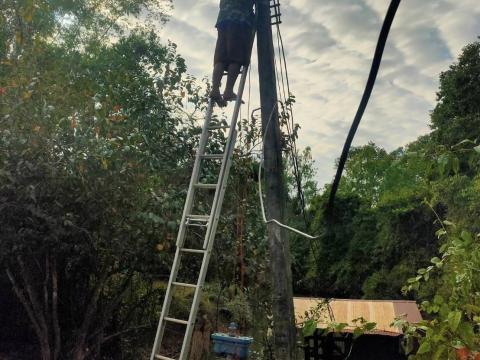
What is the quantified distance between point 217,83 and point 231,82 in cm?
13

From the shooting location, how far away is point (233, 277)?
6.88 metres

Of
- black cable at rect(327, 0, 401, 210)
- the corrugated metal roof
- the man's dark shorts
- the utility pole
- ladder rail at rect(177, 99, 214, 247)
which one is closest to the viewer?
black cable at rect(327, 0, 401, 210)

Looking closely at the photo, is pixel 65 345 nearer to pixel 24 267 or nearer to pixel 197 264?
pixel 24 267

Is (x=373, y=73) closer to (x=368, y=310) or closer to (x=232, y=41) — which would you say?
(x=232, y=41)

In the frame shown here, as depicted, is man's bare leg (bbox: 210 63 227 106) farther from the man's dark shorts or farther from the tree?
the tree

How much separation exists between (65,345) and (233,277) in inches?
101

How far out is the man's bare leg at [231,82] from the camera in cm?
410

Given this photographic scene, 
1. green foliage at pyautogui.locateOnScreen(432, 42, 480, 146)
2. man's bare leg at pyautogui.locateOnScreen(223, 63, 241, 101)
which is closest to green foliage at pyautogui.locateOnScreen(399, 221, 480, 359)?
man's bare leg at pyautogui.locateOnScreen(223, 63, 241, 101)

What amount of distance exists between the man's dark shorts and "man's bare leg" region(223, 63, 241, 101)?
6 cm

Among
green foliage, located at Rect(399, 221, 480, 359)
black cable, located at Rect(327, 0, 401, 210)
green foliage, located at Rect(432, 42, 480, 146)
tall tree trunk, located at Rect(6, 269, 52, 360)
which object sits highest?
green foliage, located at Rect(432, 42, 480, 146)

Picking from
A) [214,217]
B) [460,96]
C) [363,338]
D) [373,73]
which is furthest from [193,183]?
[460,96]

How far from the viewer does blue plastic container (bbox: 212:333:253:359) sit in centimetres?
403

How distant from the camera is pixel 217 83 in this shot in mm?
4164

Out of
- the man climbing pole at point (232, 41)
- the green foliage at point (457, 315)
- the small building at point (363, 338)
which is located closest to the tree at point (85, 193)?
the man climbing pole at point (232, 41)
